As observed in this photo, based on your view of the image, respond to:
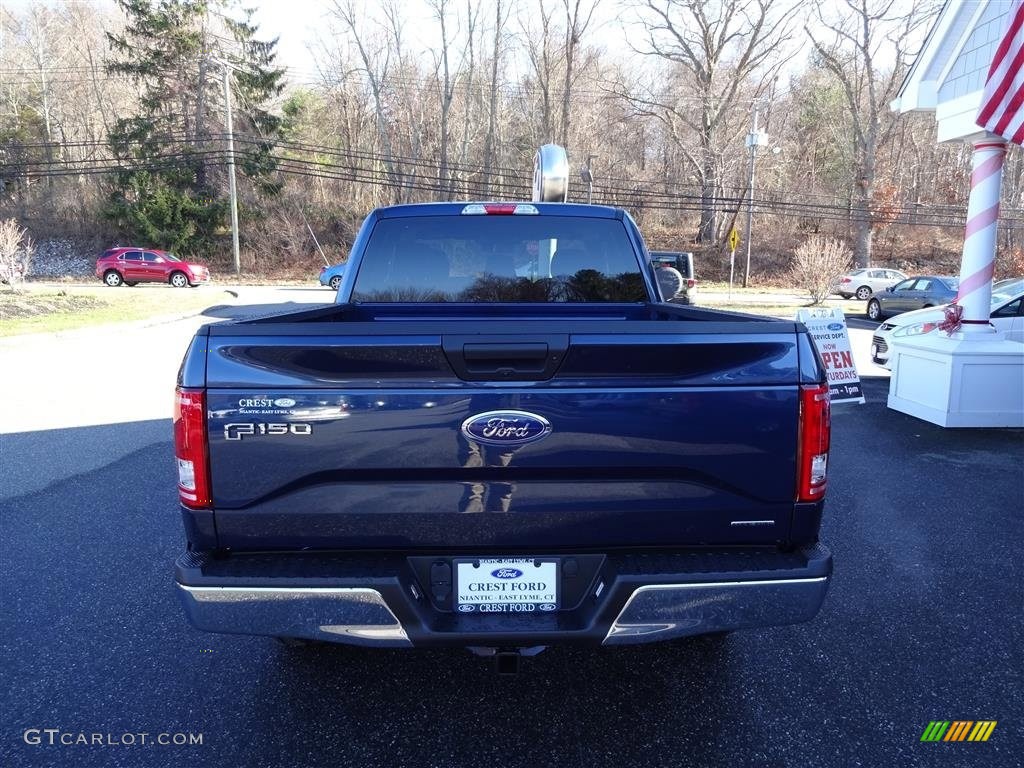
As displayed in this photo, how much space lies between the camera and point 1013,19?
6.11 meters

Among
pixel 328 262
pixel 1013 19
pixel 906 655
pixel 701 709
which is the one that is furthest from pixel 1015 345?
pixel 328 262

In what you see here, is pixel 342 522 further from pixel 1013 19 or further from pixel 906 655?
pixel 1013 19

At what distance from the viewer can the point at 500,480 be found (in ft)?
6.97

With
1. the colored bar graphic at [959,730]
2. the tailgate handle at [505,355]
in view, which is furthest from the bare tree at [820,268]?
the tailgate handle at [505,355]

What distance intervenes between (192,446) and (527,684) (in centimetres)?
172

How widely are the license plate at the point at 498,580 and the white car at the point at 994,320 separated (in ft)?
24.8

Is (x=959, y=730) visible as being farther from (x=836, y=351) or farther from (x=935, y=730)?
(x=836, y=351)

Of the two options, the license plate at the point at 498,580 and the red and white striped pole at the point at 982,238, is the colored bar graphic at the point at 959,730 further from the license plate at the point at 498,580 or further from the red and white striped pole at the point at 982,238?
the red and white striped pole at the point at 982,238

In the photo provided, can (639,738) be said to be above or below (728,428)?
below

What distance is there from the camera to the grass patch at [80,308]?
14148 millimetres

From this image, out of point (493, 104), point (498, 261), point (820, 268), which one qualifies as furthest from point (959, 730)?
point (493, 104)

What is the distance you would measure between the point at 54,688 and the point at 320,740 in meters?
1.25

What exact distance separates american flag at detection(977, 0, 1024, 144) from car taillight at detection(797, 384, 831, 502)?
5984 mm

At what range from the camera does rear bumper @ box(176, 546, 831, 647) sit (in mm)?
2080
